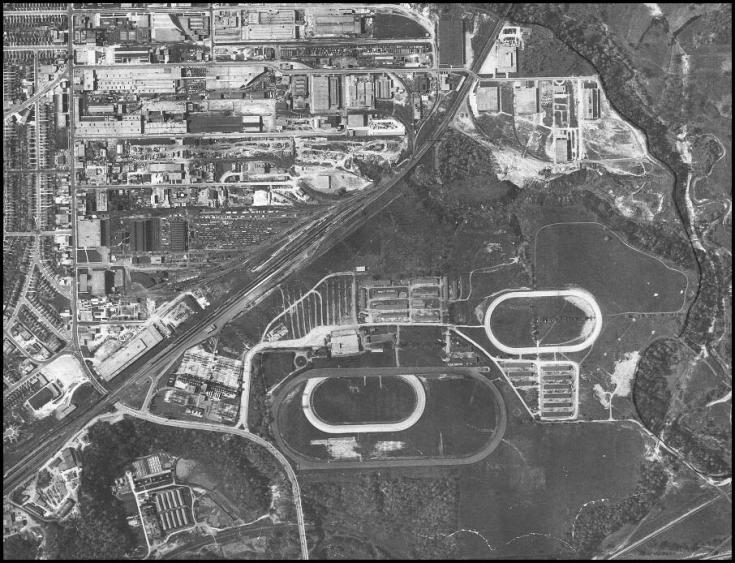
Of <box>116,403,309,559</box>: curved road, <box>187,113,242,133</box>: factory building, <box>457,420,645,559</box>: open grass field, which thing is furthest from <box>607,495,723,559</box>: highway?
<box>187,113,242,133</box>: factory building

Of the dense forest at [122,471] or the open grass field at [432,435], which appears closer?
the dense forest at [122,471]

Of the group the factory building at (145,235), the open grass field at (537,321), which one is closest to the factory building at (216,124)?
the factory building at (145,235)

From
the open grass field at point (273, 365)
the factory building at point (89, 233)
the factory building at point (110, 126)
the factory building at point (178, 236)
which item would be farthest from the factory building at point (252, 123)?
the open grass field at point (273, 365)

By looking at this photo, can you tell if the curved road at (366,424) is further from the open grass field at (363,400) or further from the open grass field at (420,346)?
the open grass field at (420,346)

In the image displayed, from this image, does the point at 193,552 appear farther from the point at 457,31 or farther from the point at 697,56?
the point at 697,56

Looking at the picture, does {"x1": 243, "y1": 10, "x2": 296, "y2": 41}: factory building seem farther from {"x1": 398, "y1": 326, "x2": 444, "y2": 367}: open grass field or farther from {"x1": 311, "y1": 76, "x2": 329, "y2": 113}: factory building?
{"x1": 398, "y1": 326, "x2": 444, "y2": 367}: open grass field

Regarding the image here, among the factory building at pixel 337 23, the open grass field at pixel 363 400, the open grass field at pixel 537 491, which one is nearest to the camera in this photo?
the open grass field at pixel 537 491

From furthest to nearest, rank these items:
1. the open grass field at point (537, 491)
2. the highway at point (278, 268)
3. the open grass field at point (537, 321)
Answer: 1. the highway at point (278, 268)
2. the open grass field at point (537, 321)
3. the open grass field at point (537, 491)

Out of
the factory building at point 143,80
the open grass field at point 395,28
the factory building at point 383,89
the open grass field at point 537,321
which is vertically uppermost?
the open grass field at point 395,28

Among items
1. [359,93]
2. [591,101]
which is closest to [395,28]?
[359,93]

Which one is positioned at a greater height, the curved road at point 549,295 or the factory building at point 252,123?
the factory building at point 252,123
